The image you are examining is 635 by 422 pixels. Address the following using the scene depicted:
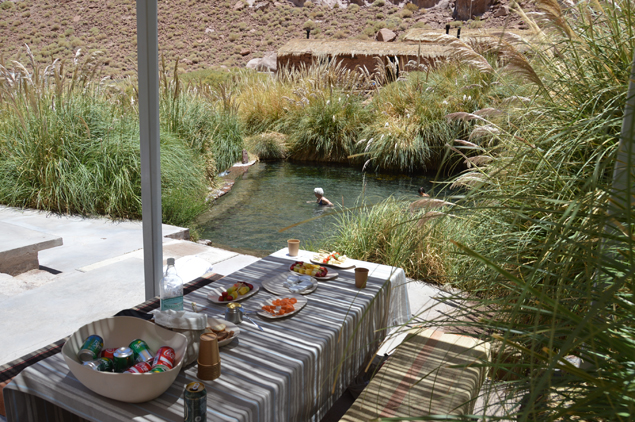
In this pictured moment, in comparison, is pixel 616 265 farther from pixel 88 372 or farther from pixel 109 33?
pixel 109 33

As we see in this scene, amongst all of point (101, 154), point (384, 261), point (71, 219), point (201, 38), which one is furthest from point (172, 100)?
point (201, 38)

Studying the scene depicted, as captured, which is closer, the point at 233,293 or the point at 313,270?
the point at 233,293

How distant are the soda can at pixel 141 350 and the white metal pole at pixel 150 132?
784mm

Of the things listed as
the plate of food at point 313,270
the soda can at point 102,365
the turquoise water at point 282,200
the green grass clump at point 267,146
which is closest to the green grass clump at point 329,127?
the green grass clump at point 267,146

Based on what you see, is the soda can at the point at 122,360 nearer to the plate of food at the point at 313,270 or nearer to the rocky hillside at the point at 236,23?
the plate of food at the point at 313,270

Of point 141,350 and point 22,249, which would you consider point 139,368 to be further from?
point 22,249

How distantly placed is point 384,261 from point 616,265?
2765mm

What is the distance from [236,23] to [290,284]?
120 ft

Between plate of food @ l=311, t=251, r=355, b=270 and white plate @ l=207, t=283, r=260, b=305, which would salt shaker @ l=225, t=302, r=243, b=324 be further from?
plate of food @ l=311, t=251, r=355, b=270

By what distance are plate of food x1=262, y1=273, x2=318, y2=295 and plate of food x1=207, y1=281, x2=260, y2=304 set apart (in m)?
Answer: 0.07

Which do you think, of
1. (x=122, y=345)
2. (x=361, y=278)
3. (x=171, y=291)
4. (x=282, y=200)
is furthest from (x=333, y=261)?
(x=282, y=200)

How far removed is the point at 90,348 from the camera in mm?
1310

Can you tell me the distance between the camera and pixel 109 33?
1021 inches

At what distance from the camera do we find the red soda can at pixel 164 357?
49.5 inches
